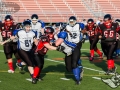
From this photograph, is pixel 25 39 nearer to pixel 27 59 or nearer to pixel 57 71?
pixel 27 59

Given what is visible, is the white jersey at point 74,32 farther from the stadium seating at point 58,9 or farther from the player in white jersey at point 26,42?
the stadium seating at point 58,9

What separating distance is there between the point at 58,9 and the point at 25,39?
70.8ft

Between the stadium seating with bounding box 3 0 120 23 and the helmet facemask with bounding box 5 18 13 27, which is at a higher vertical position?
the helmet facemask with bounding box 5 18 13 27

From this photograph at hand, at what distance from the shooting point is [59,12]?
2902cm

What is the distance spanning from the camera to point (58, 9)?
97.6 ft

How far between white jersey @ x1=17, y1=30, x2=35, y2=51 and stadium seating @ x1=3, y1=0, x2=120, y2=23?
1864cm

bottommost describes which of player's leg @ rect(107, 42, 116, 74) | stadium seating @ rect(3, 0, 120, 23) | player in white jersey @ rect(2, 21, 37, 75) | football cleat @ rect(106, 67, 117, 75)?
stadium seating @ rect(3, 0, 120, 23)

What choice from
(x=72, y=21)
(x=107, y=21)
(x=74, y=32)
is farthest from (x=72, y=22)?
(x=107, y=21)

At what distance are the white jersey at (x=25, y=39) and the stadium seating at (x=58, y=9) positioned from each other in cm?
1864

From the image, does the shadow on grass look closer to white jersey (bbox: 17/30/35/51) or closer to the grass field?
the grass field

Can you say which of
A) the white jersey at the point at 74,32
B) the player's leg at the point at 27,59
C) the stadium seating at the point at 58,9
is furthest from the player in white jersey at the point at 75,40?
the stadium seating at the point at 58,9

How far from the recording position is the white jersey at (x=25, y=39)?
8352mm

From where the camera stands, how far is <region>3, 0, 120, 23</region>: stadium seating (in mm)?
27953

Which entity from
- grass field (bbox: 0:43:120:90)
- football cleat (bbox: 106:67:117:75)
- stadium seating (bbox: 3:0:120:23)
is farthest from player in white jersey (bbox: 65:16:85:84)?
stadium seating (bbox: 3:0:120:23)
